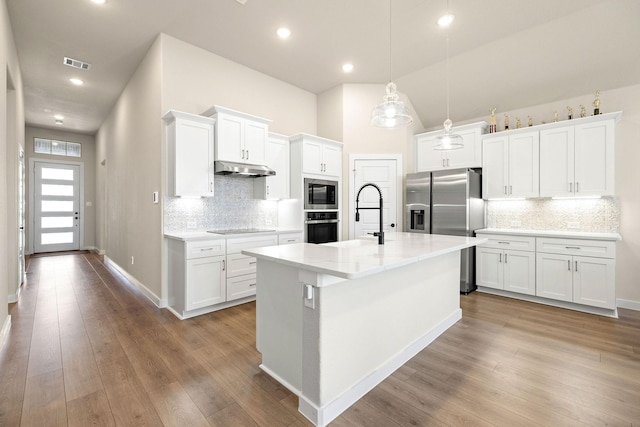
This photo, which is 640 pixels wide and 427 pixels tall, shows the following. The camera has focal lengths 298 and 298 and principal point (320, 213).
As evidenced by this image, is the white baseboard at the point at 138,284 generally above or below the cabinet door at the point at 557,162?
below

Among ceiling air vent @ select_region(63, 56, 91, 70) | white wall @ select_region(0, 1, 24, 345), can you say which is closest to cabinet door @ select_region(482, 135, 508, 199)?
white wall @ select_region(0, 1, 24, 345)

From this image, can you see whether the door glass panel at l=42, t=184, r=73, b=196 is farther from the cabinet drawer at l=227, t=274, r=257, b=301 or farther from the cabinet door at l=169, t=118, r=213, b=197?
the cabinet drawer at l=227, t=274, r=257, b=301

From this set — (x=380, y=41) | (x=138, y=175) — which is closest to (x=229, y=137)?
(x=138, y=175)

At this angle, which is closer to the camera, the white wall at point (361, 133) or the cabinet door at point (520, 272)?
the cabinet door at point (520, 272)

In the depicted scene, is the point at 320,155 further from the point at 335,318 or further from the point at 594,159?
the point at 594,159

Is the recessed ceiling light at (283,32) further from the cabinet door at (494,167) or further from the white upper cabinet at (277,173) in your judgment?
the cabinet door at (494,167)

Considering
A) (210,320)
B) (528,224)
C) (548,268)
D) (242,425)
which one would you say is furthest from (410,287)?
(528,224)

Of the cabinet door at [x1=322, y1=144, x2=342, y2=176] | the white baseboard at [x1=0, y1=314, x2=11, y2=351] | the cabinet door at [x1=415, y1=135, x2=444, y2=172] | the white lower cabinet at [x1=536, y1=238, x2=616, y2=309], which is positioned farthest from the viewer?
the cabinet door at [x1=415, y1=135, x2=444, y2=172]

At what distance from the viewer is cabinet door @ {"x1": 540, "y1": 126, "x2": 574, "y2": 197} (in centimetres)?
387

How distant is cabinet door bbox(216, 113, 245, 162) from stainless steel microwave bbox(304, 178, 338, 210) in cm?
116

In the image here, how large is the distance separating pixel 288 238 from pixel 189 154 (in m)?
1.67

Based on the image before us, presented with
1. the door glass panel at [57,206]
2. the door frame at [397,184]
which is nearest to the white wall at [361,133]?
the door frame at [397,184]

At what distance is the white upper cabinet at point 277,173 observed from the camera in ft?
14.4

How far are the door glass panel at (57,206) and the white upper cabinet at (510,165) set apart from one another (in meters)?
10.2
